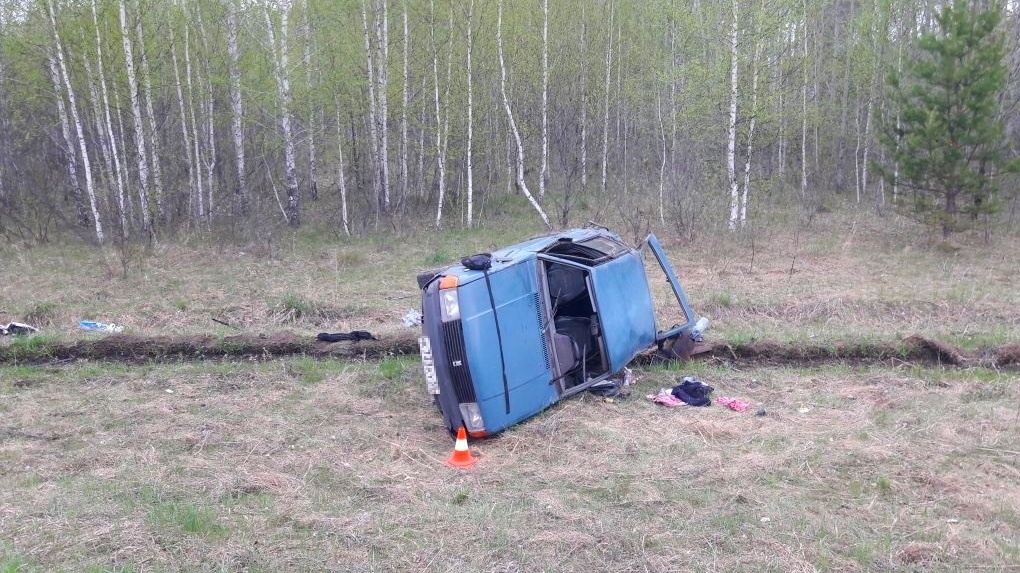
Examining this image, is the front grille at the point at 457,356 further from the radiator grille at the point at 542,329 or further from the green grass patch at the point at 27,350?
the green grass patch at the point at 27,350

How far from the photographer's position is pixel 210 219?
18.5m

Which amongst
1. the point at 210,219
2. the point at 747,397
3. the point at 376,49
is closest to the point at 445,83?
the point at 376,49

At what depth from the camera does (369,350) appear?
28.2 ft

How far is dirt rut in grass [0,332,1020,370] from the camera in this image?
7914 millimetres

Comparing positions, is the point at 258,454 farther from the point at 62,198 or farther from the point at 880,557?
the point at 62,198

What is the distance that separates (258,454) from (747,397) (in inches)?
173

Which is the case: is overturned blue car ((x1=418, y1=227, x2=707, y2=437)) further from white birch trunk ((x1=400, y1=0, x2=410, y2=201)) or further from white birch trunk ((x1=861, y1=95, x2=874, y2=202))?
white birch trunk ((x1=861, y1=95, x2=874, y2=202))

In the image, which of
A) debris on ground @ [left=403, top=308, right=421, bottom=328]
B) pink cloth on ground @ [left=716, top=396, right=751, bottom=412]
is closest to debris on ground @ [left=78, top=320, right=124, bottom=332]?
debris on ground @ [left=403, top=308, right=421, bottom=328]

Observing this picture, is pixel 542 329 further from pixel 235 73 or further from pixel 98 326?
pixel 235 73

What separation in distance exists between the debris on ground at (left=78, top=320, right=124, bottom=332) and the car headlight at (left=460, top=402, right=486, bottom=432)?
246 inches

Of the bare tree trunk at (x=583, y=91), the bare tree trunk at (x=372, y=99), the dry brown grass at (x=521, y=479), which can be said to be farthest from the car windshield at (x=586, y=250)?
the bare tree trunk at (x=583, y=91)

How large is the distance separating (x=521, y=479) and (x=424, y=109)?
58.2ft

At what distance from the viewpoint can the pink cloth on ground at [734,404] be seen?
654 centimetres

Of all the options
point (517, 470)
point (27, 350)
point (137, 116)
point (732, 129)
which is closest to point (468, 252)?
point (732, 129)
